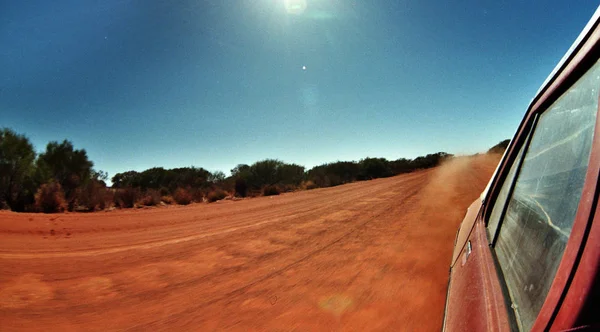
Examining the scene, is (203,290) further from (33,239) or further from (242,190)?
(242,190)

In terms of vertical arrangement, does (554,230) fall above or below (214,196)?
below

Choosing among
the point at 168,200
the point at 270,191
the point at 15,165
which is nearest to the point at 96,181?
the point at 15,165

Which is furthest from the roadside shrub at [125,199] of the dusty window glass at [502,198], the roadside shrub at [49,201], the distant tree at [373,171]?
the distant tree at [373,171]

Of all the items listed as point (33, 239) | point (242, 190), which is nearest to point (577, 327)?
point (33, 239)

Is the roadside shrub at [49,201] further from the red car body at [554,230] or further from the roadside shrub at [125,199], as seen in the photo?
the red car body at [554,230]

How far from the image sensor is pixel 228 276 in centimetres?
375

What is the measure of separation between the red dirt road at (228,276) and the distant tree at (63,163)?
1296cm

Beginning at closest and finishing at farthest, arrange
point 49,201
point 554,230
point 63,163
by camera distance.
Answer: point 554,230 < point 49,201 < point 63,163

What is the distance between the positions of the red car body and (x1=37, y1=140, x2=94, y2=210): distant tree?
2057 cm

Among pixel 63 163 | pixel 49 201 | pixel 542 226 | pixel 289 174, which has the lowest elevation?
pixel 542 226

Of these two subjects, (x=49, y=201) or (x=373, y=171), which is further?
(x=373, y=171)

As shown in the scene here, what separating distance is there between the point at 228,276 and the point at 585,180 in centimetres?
385

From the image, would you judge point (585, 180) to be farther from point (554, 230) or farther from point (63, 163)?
point (63, 163)

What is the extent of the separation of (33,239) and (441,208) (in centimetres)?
944
